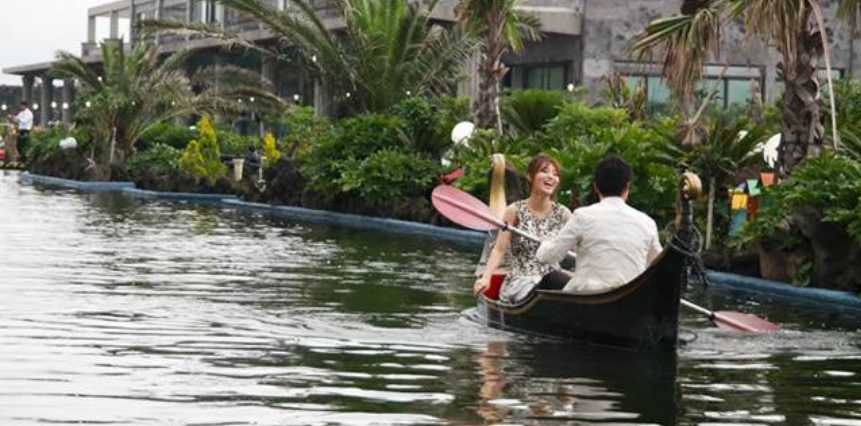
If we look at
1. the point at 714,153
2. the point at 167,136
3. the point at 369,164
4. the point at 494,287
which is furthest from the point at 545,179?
the point at 167,136

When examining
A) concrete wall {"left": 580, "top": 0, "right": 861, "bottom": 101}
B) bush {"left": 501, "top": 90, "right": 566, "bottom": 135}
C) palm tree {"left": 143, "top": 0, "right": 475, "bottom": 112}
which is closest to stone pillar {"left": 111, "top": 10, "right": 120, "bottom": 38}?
concrete wall {"left": 580, "top": 0, "right": 861, "bottom": 101}

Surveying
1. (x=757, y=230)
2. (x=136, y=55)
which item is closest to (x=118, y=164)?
(x=136, y=55)

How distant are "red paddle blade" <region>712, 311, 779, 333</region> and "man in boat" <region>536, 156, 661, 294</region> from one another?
4.82 feet

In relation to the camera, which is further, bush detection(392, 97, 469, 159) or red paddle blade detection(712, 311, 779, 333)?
bush detection(392, 97, 469, 159)

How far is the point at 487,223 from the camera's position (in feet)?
46.8

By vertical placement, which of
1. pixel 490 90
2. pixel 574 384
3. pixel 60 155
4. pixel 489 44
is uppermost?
pixel 489 44

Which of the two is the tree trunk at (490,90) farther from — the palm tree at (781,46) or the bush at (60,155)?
the bush at (60,155)

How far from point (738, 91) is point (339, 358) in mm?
46104

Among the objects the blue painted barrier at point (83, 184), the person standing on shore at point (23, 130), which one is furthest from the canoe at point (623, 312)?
the person standing on shore at point (23, 130)

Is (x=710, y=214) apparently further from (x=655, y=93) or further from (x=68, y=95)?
(x=68, y=95)

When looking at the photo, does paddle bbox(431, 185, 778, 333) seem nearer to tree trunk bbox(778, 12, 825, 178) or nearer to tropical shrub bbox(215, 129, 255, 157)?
tree trunk bbox(778, 12, 825, 178)

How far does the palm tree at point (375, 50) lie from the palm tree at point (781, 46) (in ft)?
52.5

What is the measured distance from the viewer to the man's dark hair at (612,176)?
12195mm

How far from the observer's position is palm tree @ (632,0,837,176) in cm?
1986
